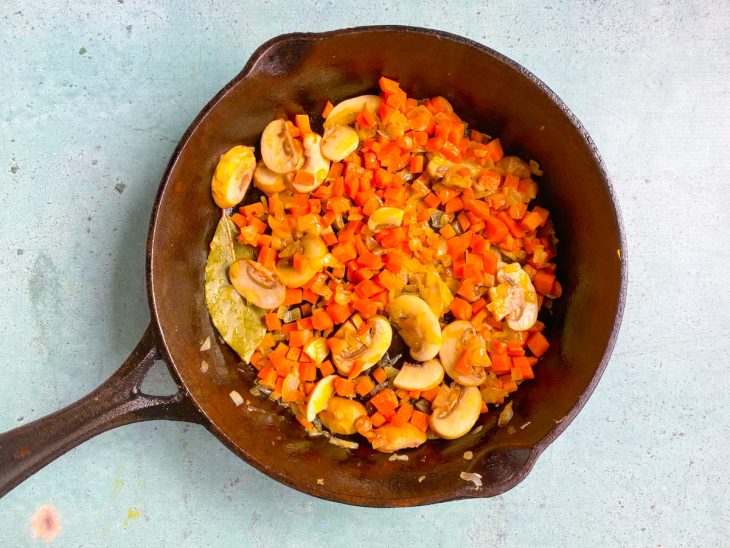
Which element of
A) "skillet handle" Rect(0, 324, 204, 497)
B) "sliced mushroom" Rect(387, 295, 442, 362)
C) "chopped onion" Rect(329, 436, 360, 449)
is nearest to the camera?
"skillet handle" Rect(0, 324, 204, 497)

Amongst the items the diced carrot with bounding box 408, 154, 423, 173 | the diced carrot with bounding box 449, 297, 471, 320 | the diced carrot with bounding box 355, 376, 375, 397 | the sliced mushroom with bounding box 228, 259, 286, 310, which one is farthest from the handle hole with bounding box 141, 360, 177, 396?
the diced carrot with bounding box 408, 154, 423, 173

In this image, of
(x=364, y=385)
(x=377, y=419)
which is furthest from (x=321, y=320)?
(x=377, y=419)

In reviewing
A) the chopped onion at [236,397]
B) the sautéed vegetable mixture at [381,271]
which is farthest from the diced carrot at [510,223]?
the chopped onion at [236,397]

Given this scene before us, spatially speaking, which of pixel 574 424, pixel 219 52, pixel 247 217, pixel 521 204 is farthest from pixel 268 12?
pixel 574 424

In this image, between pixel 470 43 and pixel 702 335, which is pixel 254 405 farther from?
pixel 702 335

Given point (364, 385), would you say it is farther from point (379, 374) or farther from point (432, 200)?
point (432, 200)

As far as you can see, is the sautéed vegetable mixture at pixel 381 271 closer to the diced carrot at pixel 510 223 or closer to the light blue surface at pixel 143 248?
the diced carrot at pixel 510 223

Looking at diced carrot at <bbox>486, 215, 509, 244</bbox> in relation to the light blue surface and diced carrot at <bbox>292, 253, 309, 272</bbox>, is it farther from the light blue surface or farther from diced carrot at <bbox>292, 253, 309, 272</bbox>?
diced carrot at <bbox>292, 253, 309, 272</bbox>
